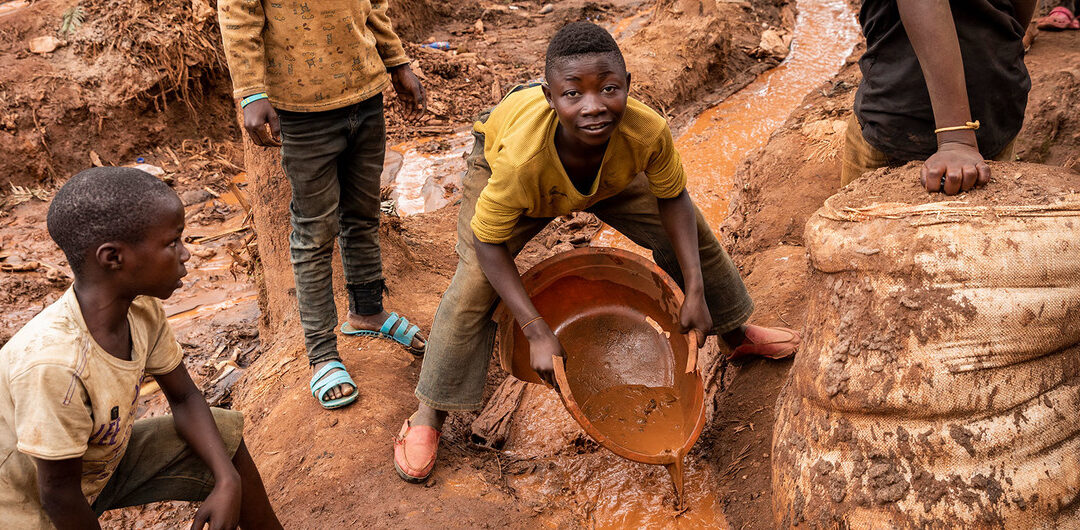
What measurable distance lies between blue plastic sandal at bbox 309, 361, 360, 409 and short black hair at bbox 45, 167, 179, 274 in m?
1.35

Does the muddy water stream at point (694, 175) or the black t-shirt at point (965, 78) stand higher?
the black t-shirt at point (965, 78)

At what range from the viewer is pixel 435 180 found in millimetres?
6176

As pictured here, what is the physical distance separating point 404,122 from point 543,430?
4.74 metres

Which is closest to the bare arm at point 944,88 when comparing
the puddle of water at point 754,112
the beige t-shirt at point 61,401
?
the beige t-shirt at point 61,401

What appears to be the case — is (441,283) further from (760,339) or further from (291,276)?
(760,339)

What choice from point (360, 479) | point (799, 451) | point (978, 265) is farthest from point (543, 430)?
point (978, 265)

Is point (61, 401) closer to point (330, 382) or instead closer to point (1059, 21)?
point (330, 382)

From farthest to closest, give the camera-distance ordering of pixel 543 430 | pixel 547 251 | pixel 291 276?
pixel 547 251 → pixel 291 276 → pixel 543 430

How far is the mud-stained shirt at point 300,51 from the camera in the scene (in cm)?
260

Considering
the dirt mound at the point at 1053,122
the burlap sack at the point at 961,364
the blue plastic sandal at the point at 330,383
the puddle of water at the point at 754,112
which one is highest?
the burlap sack at the point at 961,364

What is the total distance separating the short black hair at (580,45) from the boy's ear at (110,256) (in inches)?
49.3

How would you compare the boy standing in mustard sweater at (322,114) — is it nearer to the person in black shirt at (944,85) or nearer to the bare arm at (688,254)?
the bare arm at (688,254)

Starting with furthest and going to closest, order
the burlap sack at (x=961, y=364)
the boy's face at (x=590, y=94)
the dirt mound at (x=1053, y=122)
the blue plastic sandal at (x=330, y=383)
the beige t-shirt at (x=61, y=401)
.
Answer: the dirt mound at (x=1053, y=122) < the blue plastic sandal at (x=330, y=383) < the boy's face at (x=590, y=94) < the burlap sack at (x=961, y=364) < the beige t-shirt at (x=61, y=401)

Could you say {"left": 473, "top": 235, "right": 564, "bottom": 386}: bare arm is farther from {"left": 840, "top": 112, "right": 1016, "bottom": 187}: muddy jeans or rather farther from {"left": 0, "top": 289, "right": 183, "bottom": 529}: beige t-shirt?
{"left": 840, "top": 112, "right": 1016, "bottom": 187}: muddy jeans
